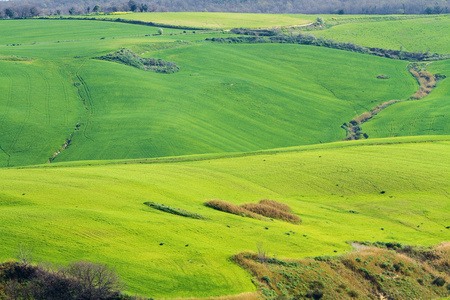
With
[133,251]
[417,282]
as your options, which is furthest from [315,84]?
[133,251]

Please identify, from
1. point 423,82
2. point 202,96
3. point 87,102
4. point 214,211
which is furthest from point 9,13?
point 214,211

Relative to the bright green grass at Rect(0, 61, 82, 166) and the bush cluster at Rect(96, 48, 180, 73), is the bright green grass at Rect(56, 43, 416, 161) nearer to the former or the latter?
the bush cluster at Rect(96, 48, 180, 73)

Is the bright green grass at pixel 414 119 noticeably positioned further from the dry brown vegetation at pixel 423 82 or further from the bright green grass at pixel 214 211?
the bright green grass at pixel 214 211

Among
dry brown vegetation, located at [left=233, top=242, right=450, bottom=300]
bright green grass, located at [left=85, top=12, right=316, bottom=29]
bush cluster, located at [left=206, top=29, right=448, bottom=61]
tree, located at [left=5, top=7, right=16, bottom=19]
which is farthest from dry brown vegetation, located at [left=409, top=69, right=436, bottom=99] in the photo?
tree, located at [left=5, top=7, right=16, bottom=19]

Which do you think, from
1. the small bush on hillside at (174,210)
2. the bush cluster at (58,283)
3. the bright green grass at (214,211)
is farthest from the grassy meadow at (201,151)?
the bush cluster at (58,283)

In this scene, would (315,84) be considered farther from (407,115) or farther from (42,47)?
(42,47)
